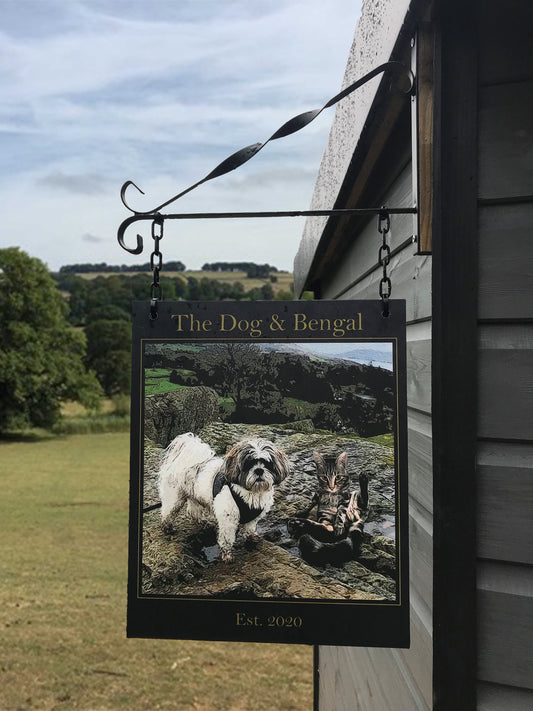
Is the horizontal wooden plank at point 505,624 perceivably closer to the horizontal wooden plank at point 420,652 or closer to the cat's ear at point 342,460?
the horizontal wooden plank at point 420,652

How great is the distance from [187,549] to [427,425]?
509 millimetres

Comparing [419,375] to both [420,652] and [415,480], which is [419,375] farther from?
[420,652]

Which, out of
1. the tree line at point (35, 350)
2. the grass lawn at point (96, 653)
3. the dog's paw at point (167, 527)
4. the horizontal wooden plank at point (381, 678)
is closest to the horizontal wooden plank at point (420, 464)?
the horizontal wooden plank at point (381, 678)

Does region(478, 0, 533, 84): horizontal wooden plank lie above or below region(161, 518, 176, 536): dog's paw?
above

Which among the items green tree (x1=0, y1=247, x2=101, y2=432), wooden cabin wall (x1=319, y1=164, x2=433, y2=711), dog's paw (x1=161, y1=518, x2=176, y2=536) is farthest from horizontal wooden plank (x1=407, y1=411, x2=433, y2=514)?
green tree (x1=0, y1=247, x2=101, y2=432)

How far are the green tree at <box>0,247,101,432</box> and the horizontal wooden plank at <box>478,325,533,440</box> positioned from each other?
22238mm

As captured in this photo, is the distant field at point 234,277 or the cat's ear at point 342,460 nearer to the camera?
the cat's ear at point 342,460

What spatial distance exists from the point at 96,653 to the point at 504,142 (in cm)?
588

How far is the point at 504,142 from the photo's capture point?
3.51 ft

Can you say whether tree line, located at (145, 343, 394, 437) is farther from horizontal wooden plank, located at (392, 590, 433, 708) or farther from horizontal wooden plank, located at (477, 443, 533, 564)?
horizontal wooden plank, located at (392, 590, 433, 708)

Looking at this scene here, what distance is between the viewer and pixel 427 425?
4.06 ft

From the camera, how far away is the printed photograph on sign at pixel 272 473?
121cm

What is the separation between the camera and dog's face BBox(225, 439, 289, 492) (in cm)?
124

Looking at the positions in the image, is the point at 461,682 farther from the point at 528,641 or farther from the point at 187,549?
the point at 187,549
